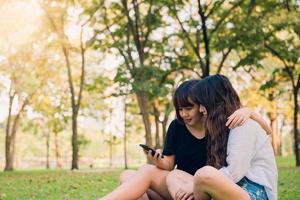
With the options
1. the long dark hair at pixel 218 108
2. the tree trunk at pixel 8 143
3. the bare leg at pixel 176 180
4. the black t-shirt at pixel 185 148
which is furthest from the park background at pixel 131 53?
the long dark hair at pixel 218 108

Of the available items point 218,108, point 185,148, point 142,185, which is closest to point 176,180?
point 142,185

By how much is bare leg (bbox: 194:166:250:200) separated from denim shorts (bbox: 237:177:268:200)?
0.17m

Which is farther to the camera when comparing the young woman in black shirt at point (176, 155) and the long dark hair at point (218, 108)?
the young woman in black shirt at point (176, 155)

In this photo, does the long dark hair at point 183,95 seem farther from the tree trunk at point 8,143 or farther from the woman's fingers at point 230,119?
the tree trunk at point 8,143

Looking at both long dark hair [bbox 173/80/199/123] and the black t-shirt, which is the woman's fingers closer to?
A: long dark hair [bbox 173/80/199/123]

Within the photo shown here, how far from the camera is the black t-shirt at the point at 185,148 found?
5027 mm

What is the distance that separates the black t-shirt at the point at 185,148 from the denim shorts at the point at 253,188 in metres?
0.87

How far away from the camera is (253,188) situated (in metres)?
4.15

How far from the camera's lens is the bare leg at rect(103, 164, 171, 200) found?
4.73 meters

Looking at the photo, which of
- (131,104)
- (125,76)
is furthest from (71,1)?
(131,104)

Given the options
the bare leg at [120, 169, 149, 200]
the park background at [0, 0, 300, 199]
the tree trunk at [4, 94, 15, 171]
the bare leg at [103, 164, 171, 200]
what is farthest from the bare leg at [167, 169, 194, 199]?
the tree trunk at [4, 94, 15, 171]

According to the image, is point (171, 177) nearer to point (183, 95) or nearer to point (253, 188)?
point (183, 95)

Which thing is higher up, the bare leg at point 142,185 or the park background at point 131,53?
the park background at point 131,53

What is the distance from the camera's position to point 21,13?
75.2ft
